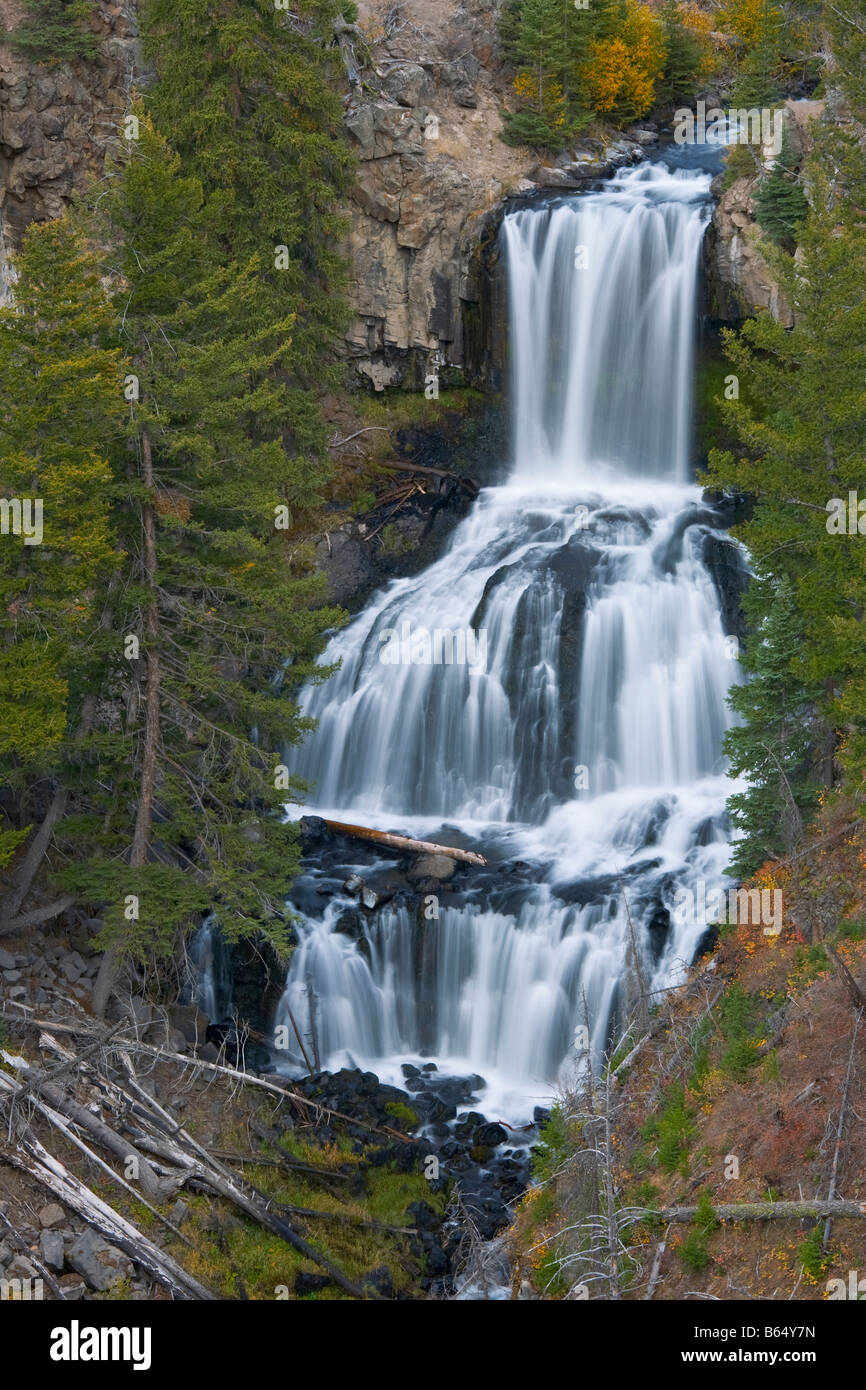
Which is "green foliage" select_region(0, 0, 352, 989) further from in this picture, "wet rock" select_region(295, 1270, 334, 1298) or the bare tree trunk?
"wet rock" select_region(295, 1270, 334, 1298)

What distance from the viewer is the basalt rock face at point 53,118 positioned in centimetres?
2483

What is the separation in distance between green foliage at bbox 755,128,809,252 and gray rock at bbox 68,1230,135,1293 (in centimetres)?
2153

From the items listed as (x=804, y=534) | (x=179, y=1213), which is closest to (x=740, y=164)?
(x=804, y=534)

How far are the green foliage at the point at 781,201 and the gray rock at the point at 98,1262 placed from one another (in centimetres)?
2153

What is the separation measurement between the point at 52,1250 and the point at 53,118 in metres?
21.5

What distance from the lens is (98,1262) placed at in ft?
39.2

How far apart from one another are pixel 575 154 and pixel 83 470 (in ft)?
70.7

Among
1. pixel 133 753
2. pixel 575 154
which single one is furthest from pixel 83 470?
pixel 575 154

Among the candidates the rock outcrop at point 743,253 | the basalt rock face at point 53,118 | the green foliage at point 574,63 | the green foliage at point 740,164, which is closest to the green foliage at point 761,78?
the rock outcrop at point 743,253

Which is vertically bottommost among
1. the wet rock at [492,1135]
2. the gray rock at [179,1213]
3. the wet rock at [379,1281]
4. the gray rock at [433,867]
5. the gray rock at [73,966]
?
the wet rock at [379,1281]

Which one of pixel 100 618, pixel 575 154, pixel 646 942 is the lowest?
pixel 646 942

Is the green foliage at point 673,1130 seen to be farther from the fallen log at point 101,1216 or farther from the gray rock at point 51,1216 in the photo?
the gray rock at point 51,1216

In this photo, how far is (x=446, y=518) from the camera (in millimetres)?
27406

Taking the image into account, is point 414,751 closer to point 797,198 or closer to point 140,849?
point 140,849
